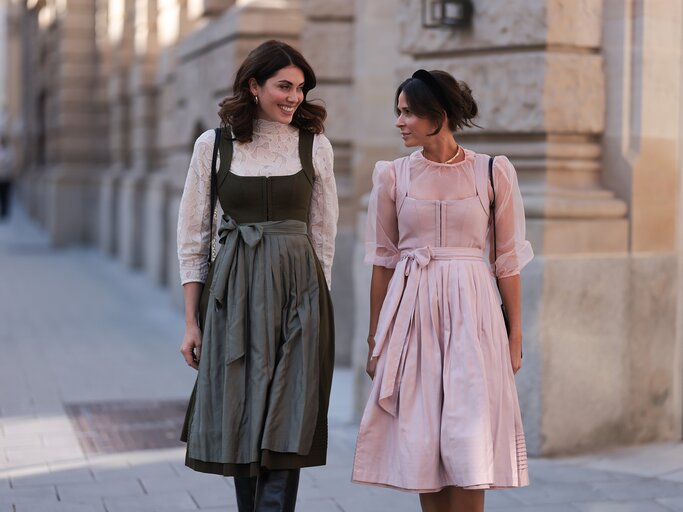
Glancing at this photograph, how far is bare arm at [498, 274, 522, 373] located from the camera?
14.1 ft

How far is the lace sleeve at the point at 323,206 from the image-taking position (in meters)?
4.39

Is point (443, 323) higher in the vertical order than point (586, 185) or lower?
lower

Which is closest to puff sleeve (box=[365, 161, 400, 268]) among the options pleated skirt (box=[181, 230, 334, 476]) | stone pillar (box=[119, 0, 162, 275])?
pleated skirt (box=[181, 230, 334, 476])

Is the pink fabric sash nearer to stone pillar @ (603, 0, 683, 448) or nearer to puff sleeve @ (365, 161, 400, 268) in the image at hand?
puff sleeve @ (365, 161, 400, 268)

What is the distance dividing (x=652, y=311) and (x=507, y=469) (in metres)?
3.00

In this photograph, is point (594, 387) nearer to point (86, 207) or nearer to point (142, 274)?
point (142, 274)

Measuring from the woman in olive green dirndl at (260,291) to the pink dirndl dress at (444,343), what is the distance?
0.78ft

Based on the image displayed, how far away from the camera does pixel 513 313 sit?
433cm

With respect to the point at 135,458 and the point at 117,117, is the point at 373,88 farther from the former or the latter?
the point at 117,117

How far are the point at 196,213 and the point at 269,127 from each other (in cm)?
39

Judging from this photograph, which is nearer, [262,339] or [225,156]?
[262,339]

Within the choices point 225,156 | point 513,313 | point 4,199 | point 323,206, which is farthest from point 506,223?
point 4,199

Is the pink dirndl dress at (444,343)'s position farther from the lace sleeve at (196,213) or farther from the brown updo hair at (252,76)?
the lace sleeve at (196,213)

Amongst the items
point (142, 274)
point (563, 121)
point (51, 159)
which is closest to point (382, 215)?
point (563, 121)
